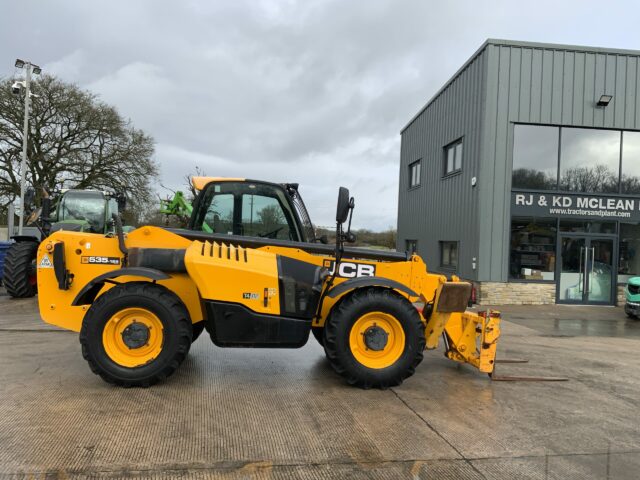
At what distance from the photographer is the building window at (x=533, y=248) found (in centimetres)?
1303

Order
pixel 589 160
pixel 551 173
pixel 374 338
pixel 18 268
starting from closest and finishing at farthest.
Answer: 1. pixel 374 338
2. pixel 18 268
3. pixel 551 173
4. pixel 589 160

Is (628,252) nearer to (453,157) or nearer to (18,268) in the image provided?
(453,157)

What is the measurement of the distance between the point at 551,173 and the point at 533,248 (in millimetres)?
2149

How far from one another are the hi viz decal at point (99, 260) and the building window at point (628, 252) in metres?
13.5

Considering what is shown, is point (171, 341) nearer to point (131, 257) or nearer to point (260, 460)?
point (131, 257)

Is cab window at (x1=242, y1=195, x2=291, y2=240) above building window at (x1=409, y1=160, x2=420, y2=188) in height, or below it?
below

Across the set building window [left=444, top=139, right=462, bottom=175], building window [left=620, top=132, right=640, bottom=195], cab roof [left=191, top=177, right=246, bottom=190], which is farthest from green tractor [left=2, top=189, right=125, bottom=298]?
building window [left=620, top=132, right=640, bottom=195]

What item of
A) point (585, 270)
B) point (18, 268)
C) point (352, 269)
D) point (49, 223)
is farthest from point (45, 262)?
point (585, 270)

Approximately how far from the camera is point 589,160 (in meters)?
13.4

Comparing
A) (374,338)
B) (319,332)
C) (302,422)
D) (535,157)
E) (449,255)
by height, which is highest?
(535,157)

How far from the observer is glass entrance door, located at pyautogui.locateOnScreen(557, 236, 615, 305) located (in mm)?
13250

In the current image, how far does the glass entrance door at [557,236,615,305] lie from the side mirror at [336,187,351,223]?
10.8 meters

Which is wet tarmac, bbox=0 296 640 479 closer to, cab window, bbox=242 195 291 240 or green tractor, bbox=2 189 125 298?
cab window, bbox=242 195 291 240

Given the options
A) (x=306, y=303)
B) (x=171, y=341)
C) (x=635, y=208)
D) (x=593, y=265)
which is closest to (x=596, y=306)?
(x=593, y=265)
